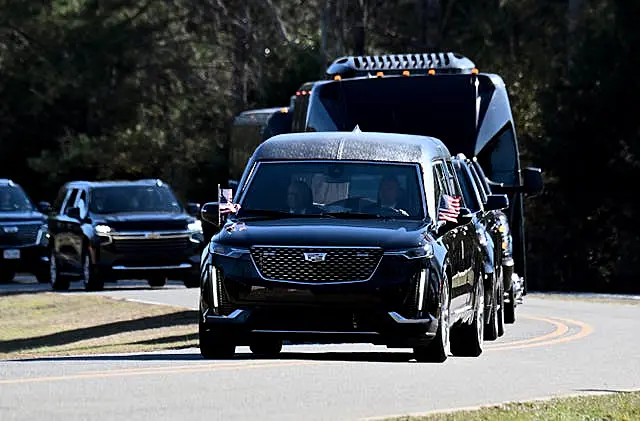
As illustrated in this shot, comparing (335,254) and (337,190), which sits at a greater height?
(337,190)

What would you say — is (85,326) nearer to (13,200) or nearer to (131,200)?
(131,200)

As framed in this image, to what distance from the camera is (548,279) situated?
4041 centimetres


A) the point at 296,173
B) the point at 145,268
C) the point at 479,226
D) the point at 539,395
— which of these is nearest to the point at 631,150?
the point at 145,268

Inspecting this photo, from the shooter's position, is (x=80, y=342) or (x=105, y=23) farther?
(x=105, y=23)

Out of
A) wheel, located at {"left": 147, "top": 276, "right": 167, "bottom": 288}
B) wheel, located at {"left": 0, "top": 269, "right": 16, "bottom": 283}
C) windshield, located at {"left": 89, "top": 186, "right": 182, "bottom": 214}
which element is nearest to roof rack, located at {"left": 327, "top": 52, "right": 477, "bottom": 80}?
windshield, located at {"left": 89, "top": 186, "right": 182, "bottom": 214}

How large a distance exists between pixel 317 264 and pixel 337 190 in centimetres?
131

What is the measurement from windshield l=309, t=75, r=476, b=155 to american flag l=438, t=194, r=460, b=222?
805 centimetres

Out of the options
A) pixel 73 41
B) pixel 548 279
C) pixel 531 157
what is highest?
pixel 73 41

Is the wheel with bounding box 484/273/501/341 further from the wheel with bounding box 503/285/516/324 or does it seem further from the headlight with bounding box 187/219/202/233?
the headlight with bounding box 187/219/202/233

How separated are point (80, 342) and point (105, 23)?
36.2m

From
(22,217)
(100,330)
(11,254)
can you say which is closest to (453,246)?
(100,330)

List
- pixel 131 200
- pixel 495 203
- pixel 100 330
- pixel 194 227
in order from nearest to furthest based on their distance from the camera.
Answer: pixel 495 203, pixel 100 330, pixel 194 227, pixel 131 200

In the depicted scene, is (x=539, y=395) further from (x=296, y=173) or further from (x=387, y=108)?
(x=387, y=108)

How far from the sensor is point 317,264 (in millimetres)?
14953
